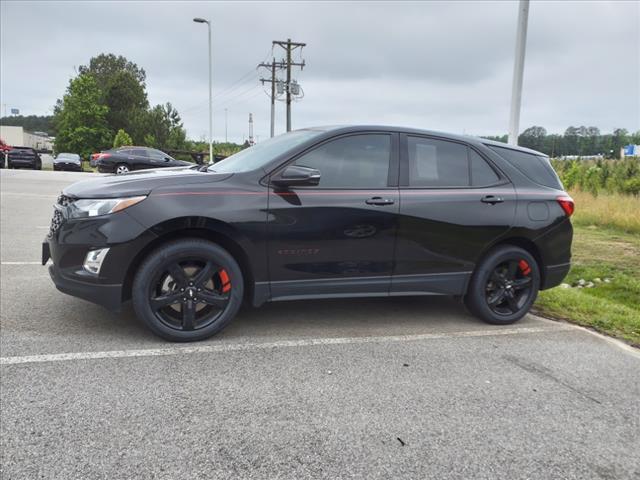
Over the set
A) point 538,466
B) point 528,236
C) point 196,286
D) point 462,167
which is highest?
point 462,167

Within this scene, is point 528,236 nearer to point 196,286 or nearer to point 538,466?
point 538,466

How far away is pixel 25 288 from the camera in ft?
16.8

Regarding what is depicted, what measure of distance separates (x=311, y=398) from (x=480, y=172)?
2698 millimetres

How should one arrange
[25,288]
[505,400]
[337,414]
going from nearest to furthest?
[337,414]
[505,400]
[25,288]

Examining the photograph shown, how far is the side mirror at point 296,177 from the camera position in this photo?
386 centimetres

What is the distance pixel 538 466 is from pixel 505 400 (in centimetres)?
69

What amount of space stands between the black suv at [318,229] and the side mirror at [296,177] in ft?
0.04

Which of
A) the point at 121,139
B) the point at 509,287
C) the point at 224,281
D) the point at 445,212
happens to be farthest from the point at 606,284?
the point at 121,139

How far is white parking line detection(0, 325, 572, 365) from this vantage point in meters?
3.52

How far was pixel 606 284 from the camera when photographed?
21.2 feet

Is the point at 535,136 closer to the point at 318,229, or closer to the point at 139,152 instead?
the point at 139,152

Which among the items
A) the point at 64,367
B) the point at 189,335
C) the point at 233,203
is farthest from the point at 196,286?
the point at 64,367

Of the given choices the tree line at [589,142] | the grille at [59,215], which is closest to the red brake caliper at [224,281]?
the grille at [59,215]

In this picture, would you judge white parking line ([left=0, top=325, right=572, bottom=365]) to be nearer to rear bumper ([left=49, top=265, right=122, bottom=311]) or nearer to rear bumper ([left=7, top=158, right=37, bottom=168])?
rear bumper ([left=49, top=265, right=122, bottom=311])
